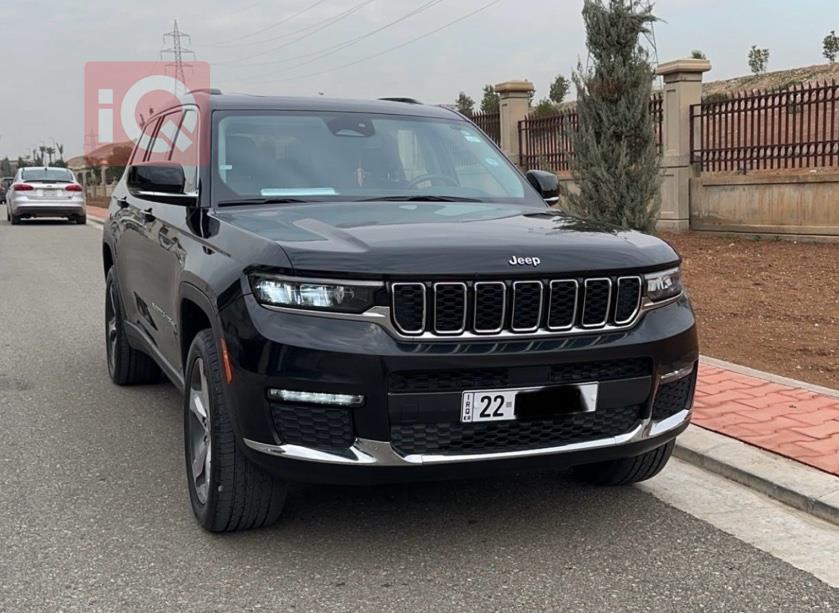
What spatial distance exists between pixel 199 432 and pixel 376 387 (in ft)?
3.58

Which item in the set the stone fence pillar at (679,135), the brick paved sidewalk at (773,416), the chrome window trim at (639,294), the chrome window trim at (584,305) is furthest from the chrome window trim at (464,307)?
the stone fence pillar at (679,135)

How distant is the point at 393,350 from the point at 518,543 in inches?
41.9

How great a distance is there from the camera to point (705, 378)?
232 inches

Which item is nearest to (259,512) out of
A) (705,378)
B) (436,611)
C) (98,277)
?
(436,611)

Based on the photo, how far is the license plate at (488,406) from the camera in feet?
10.3

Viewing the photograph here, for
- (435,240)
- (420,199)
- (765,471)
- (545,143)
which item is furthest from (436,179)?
(545,143)

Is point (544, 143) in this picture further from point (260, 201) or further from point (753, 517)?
point (753, 517)

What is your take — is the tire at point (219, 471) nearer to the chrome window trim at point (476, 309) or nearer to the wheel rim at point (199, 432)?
the wheel rim at point (199, 432)

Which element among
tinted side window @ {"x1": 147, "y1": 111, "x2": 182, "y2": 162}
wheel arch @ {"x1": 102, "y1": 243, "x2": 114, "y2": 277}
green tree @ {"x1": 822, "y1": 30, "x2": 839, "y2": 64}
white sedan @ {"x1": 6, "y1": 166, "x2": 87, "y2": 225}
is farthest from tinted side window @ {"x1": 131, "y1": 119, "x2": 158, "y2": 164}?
green tree @ {"x1": 822, "y1": 30, "x2": 839, "y2": 64}

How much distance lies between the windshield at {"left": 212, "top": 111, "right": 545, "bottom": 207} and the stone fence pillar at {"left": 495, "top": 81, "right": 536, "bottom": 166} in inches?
538

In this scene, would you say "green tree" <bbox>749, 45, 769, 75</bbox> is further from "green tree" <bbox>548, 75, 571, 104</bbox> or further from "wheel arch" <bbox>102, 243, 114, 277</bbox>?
"wheel arch" <bbox>102, 243, 114, 277</bbox>

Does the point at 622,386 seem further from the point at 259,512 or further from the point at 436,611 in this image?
the point at 259,512

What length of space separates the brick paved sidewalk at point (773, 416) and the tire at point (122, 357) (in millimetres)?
3583

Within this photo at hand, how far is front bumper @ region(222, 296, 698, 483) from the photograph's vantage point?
3066mm
